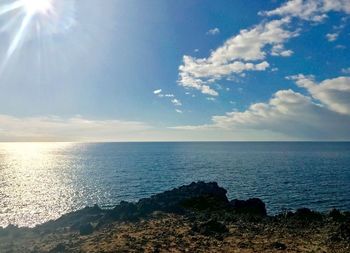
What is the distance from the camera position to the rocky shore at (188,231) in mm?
26688

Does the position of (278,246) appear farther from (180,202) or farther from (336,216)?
(180,202)

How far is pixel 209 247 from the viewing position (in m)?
26.2

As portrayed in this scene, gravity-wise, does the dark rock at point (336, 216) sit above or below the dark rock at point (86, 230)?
above

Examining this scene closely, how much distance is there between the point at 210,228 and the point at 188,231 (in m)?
1.98

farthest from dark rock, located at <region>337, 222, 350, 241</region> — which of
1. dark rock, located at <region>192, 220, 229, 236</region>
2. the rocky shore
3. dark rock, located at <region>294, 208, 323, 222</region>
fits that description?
dark rock, located at <region>192, 220, 229, 236</region>

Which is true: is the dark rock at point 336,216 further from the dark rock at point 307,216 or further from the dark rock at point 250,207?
the dark rock at point 250,207

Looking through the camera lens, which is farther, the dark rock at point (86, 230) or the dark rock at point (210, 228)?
the dark rock at point (86, 230)

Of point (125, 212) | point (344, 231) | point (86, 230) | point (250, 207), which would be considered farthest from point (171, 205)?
point (344, 231)

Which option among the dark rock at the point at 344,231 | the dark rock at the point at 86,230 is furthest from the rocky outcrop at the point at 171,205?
the dark rock at the point at 344,231

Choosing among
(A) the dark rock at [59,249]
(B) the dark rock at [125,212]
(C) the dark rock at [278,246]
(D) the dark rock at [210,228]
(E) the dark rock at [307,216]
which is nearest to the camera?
(C) the dark rock at [278,246]

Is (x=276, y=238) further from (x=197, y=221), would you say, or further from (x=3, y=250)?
(x=3, y=250)

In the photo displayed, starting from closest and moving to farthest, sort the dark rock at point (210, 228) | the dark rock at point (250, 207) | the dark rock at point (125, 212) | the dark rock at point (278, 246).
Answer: the dark rock at point (278, 246), the dark rock at point (210, 228), the dark rock at point (125, 212), the dark rock at point (250, 207)

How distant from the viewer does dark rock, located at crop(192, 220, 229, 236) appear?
2988cm

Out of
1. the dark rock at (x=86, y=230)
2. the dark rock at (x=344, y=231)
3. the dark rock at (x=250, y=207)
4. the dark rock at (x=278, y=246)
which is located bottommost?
the dark rock at (x=86, y=230)
